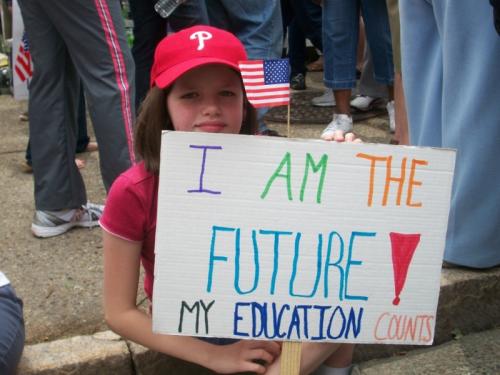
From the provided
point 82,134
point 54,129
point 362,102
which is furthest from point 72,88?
point 362,102

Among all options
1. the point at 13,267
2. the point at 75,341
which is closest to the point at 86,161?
the point at 13,267

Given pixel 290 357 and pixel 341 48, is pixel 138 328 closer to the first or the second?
pixel 290 357

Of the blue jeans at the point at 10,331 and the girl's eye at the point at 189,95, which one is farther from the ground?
the girl's eye at the point at 189,95

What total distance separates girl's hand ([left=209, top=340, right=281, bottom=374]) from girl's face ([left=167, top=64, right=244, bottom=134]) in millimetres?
552

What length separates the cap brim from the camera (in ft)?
5.26

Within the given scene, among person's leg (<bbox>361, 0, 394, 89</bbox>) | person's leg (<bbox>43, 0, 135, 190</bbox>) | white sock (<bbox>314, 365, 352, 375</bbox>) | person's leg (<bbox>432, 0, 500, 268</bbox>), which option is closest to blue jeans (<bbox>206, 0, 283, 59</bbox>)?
person's leg (<bbox>361, 0, 394, 89</bbox>)

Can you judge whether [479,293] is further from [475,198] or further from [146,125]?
[146,125]

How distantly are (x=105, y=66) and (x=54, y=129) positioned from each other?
40cm

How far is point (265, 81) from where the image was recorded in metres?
1.46

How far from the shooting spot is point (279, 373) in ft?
5.52

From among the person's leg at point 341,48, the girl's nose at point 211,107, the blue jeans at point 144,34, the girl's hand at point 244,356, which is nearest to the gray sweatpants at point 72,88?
the blue jeans at point 144,34

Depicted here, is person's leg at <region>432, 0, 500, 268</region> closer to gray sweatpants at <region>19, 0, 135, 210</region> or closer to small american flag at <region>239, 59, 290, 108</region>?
small american flag at <region>239, 59, 290, 108</region>

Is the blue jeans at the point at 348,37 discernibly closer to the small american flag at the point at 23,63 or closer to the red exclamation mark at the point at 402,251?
the small american flag at the point at 23,63

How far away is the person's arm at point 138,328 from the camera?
66.5 inches
